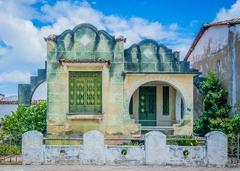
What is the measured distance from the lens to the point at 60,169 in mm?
13367

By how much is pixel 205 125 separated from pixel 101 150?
288 inches

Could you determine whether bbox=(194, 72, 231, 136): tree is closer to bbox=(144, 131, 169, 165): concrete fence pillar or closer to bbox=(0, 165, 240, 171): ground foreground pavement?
bbox=(144, 131, 169, 165): concrete fence pillar

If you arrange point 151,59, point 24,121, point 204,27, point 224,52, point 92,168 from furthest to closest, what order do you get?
point 204,27, point 24,121, point 224,52, point 151,59, point 92,168

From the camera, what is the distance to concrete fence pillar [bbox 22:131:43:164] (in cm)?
1434

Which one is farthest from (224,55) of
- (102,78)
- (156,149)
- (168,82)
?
(156,149)

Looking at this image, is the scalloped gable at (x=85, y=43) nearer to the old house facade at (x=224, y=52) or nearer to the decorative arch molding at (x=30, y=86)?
the decorative arch molding at (x=30, y=86)

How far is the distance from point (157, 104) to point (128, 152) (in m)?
7.01

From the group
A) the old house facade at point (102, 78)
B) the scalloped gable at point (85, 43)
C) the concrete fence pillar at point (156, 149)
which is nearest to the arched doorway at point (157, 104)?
the old house facade at point (102, 78)

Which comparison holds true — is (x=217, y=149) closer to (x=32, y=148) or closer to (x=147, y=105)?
(x=147, y=105)

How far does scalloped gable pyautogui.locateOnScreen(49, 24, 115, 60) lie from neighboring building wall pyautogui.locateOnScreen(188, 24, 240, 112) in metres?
6.02

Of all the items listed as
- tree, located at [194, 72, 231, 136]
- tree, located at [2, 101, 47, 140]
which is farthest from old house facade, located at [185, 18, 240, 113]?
tree, located at [2, 101, 47, 140]

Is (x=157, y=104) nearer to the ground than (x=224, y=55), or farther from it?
nearer to the ground

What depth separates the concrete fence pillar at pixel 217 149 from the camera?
14.2 m

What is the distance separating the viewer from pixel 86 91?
18.6 metres
